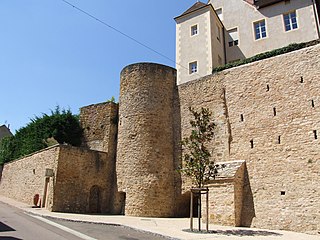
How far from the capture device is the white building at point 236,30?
17.4 meters

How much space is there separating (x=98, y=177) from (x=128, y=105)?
4294 millimetres

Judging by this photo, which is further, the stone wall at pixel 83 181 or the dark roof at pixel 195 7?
the dark roof at pixel 195 7

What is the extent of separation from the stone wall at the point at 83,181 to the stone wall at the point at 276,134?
6.57 metres

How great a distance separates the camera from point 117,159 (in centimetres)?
1538

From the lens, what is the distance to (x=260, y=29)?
19016 millimetres

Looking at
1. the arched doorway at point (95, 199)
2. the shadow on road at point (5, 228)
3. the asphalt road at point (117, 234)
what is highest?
the arched doorway at point (95, 199)

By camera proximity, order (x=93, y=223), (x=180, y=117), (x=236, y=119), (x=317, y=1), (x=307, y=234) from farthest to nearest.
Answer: (x=317, y=1), (x=180, y=117), (x=236, y=119), (x=93, y=223), (x=307, y=234)

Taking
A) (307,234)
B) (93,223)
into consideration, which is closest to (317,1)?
(307,234)

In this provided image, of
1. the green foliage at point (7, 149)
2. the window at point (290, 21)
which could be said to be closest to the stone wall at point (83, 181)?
the green foliage at point (7, 149)

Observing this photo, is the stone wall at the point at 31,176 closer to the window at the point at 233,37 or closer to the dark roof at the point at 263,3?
the window at the point at 233,37

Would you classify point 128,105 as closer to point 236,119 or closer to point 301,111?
point 236,119

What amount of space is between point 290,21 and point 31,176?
18585 millimetres

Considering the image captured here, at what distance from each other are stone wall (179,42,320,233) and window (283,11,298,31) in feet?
24.0

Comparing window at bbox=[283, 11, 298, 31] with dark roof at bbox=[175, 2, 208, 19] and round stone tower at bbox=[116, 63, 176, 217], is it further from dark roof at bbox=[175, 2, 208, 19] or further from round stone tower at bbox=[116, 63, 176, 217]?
round stone tower at bbox=[116, 63, 176, 217]
